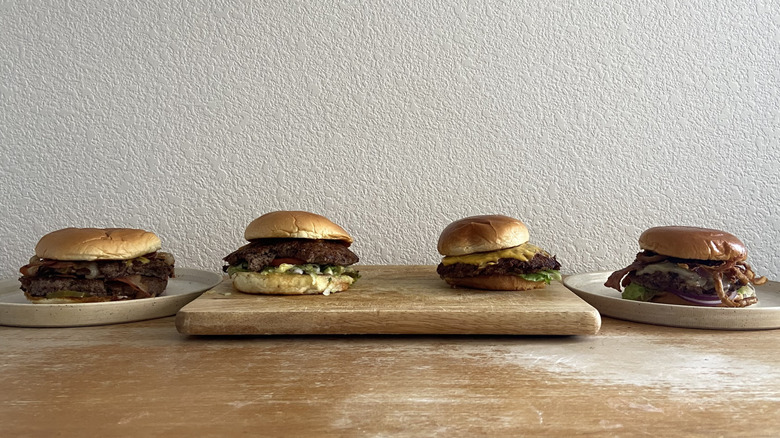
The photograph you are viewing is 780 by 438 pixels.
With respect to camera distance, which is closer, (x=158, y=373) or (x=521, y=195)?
(x=158, y=373)

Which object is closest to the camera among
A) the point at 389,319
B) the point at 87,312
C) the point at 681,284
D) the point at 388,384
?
the point at 388,384

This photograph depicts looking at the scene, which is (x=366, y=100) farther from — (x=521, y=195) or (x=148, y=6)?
(x=148, y=6)

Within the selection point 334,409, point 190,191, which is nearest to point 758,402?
point 334,409

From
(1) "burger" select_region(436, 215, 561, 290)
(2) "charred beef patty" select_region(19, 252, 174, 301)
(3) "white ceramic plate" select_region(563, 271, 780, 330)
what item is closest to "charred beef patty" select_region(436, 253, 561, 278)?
(1) "burger" select_region(436, 215, 561, 290)

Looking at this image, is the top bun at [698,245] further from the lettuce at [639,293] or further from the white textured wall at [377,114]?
the white textured wall at [377,114]

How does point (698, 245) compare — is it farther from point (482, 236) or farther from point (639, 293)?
point (482, 236)

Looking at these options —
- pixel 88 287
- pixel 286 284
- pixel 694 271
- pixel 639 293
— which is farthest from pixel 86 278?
pixel 694 271
